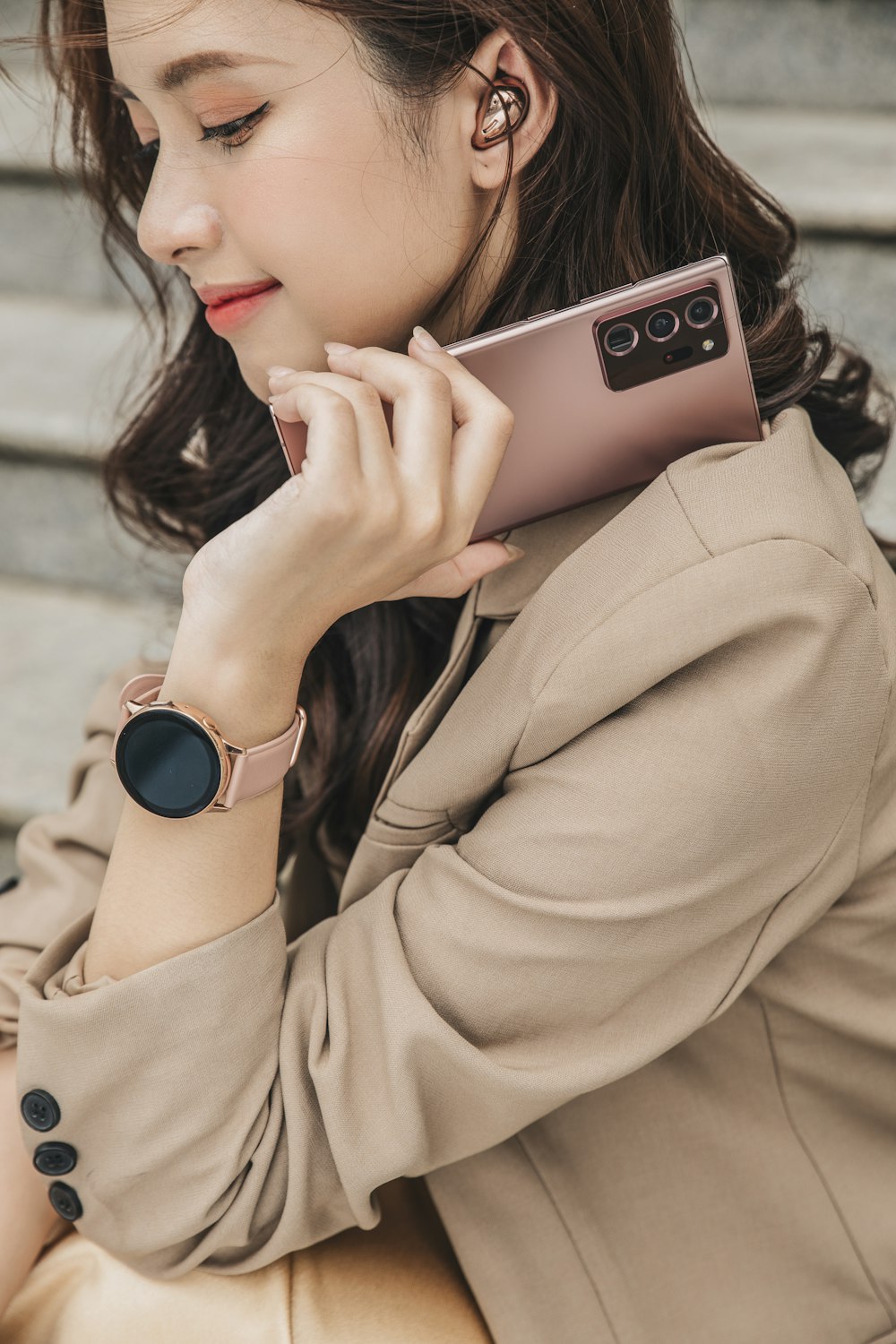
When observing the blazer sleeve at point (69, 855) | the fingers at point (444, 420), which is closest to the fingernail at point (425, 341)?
the fingers at point (444, 420)

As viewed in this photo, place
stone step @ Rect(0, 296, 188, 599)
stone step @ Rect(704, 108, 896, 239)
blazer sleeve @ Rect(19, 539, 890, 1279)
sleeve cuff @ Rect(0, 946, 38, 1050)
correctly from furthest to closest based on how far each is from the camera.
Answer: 1. stone step @ Rect(0, 296, 188, 599)
2. stone step @ Rect(704, 108, 896, 239)
3. sleeve cuff @ Rect(0, 946, 38, 1050)
4. blazer sleeve @ Rect(19, 539, 890, 1279)

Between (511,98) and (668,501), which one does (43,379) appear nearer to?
(511,98)

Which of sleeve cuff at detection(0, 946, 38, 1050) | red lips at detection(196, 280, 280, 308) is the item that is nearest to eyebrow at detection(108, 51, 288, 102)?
red lips at detection(196, 280, 280, 308)

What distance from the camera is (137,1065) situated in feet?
2.23

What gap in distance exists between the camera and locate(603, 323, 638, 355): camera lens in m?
0.72

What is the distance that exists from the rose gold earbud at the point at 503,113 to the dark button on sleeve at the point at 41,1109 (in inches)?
26.9

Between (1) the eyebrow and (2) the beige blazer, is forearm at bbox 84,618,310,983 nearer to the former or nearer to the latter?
(2) the beige blazer

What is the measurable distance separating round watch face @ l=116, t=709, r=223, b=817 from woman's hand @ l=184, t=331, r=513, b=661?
65 mm

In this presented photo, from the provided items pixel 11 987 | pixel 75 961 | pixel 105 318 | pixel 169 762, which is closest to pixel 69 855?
pixel 11 987

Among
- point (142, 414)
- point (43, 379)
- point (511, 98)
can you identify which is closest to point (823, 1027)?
point (511, 98)

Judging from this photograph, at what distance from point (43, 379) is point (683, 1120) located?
4.25 ft

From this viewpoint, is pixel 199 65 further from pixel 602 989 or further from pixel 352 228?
pixel 602 989

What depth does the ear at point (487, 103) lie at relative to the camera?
734 millimetres

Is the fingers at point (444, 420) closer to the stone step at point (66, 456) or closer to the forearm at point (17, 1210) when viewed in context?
the forearm at point (17, 1210)
